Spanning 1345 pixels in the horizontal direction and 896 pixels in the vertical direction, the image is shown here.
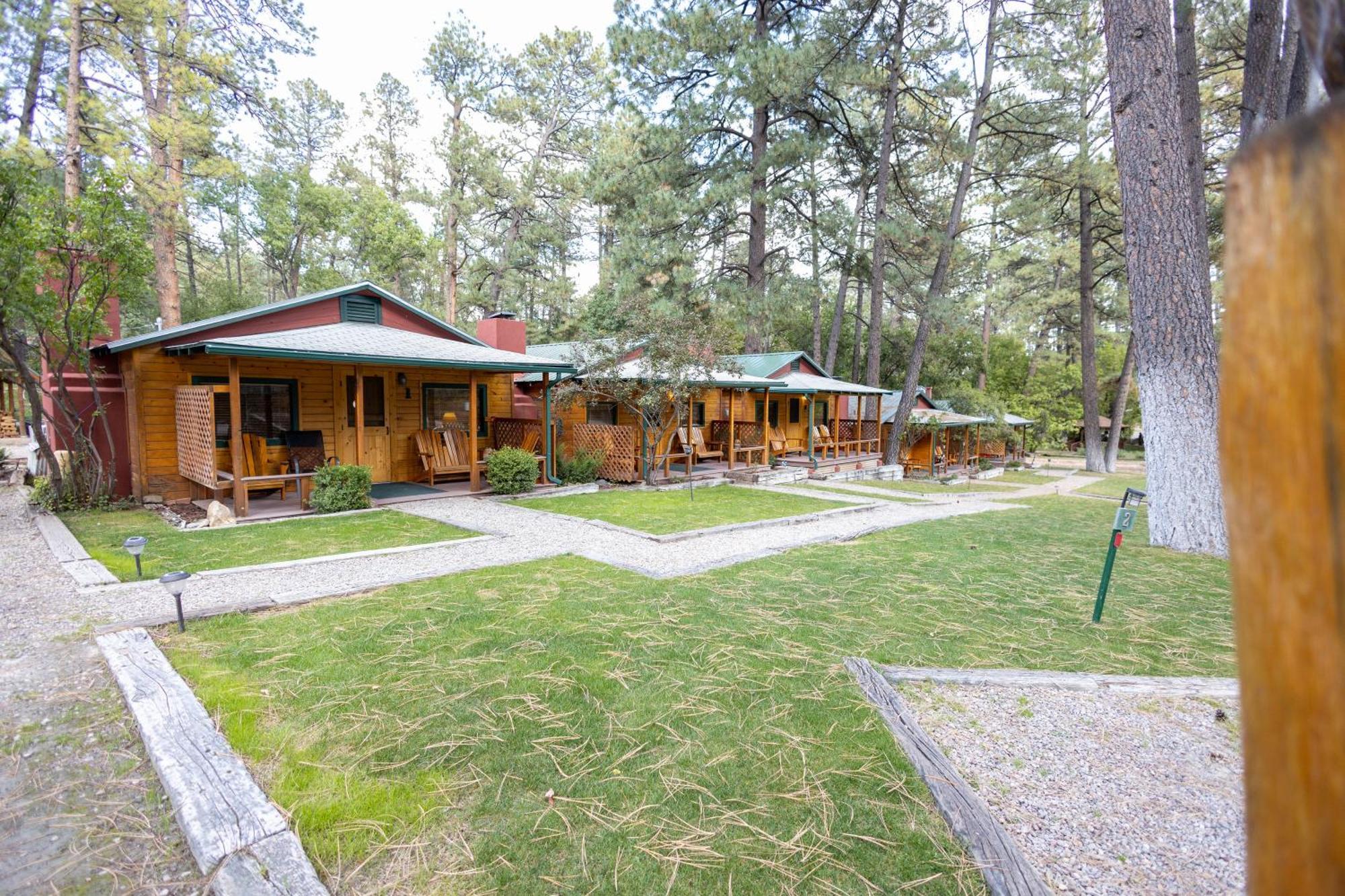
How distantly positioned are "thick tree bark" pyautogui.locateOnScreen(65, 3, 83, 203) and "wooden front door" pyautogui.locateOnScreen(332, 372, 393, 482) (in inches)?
263

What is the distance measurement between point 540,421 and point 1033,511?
9.17m

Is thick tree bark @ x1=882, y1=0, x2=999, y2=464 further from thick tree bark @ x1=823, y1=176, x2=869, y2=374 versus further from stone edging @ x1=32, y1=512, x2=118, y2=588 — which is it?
stone edging @ x1=32, y1=512, x2=118, y2=588

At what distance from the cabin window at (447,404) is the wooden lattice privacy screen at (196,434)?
3.75m

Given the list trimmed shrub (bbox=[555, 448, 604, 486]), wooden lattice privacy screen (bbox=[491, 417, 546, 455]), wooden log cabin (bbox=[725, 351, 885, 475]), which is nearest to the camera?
trimmed shrub (bbox=[555, 448, 604, 486])

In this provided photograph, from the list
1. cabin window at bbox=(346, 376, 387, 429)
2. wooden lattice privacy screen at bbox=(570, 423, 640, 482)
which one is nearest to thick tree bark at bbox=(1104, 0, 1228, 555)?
wooden lattice privacy screen at bbox=(570, 423, 640, 482)

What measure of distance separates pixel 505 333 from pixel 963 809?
50.5 feet

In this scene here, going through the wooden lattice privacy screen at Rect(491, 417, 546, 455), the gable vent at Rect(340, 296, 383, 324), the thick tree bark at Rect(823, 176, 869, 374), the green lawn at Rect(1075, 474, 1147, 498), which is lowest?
the green lawn at Rect(1075, 474, 1147, 498)

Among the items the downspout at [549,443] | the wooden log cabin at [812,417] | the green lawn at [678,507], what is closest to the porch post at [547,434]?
Answer: the downspout at [549,443]

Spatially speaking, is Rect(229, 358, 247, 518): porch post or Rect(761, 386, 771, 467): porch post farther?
Rect(761, 386, 771, 467): porch post

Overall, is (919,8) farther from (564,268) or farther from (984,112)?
(564,268)

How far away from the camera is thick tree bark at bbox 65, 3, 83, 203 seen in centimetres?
1190

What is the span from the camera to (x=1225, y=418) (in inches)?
18.4

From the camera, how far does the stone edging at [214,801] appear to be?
204 centimetres

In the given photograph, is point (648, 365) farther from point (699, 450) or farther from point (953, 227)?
point (953, 227)
